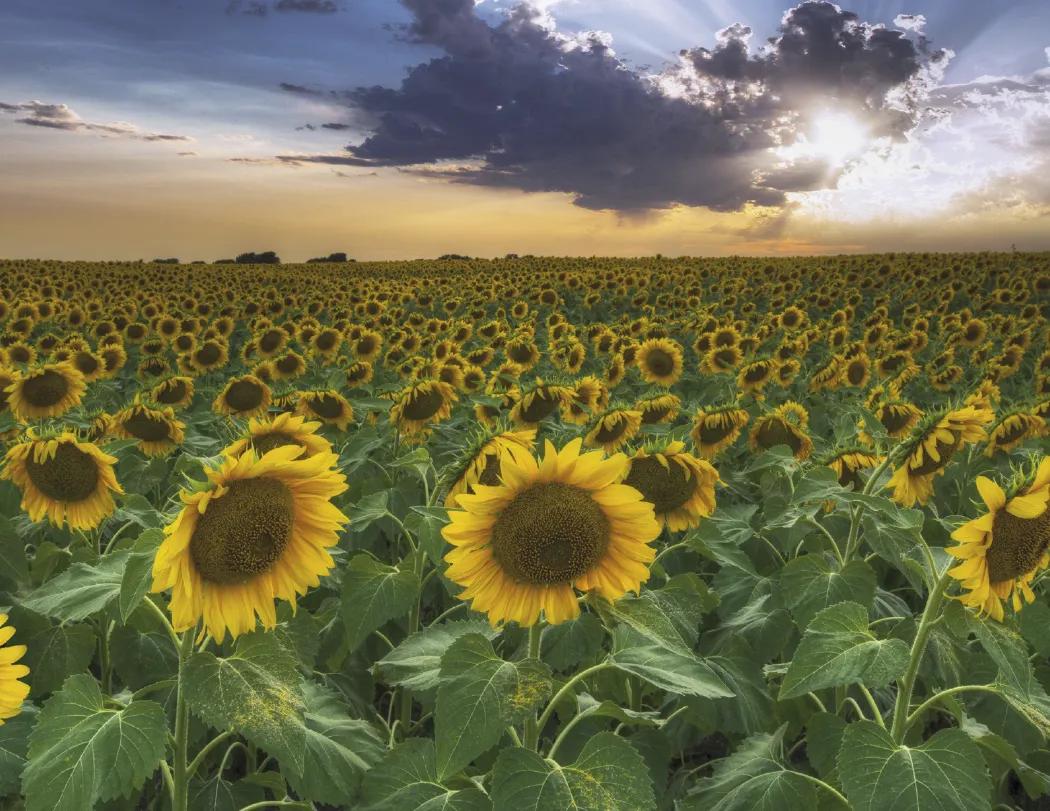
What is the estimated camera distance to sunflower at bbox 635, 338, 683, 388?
31.5 ft

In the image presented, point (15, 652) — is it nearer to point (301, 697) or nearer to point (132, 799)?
point (301, 697)

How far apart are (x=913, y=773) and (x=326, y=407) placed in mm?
5459

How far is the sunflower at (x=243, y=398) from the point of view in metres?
7.64

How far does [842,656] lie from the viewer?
2.41m

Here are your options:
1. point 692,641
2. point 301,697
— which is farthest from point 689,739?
point 301,697

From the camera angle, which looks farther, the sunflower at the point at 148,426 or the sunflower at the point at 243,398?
the sunflower at the point at 243,398

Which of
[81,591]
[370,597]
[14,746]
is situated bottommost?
[14,746]

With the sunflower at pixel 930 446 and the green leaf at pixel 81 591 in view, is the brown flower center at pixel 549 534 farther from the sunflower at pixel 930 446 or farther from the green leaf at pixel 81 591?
the sunflower at pixel 930 446

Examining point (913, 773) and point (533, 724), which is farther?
point (533, 724)

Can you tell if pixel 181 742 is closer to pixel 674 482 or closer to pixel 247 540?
pixel 247 540

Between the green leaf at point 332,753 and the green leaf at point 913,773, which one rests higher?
the green leaf at point 913,773

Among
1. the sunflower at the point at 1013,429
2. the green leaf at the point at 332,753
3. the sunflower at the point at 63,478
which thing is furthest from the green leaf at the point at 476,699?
the sunflower at the point at 1013,429

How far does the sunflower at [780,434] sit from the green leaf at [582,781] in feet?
13.7

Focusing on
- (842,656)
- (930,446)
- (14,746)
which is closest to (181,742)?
(14,746)
